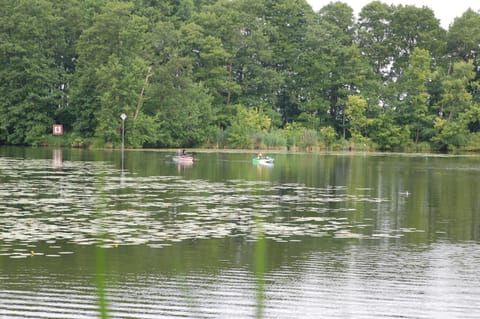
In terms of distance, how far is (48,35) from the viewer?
81500mm

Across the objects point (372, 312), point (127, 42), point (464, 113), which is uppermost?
point (127, 42)

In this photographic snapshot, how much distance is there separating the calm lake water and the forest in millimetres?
47434

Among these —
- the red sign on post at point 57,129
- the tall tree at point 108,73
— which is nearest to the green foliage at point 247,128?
the tall tree at point 108,73

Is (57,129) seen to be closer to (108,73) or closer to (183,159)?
(108,73)

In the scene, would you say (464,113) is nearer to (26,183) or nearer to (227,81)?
(227,81)

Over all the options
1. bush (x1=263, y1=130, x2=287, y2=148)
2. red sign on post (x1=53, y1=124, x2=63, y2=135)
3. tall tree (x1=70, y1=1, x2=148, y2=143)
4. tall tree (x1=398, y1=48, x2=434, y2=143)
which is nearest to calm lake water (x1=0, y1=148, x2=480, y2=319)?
tall tree (x1=70, y1=1, x2=148, y2=143)

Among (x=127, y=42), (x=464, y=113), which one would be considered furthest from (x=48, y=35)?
(x=464, y=113)

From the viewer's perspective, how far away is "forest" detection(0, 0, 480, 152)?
258 feet

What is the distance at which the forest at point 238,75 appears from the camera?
258 ft

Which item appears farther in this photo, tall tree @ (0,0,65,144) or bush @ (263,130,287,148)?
bush @ (263,130,287,148)

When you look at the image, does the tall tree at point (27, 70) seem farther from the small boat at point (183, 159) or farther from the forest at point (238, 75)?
the small boat at point (183, 159)

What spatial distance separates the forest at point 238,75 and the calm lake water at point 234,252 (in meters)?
47.4

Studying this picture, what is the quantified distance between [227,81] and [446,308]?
257ft

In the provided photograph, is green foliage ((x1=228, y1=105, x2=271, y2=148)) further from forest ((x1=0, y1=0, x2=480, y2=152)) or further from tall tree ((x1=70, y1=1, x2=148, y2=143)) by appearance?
tall tree ((x1=70, y1=1, x2=148, y2=143))
